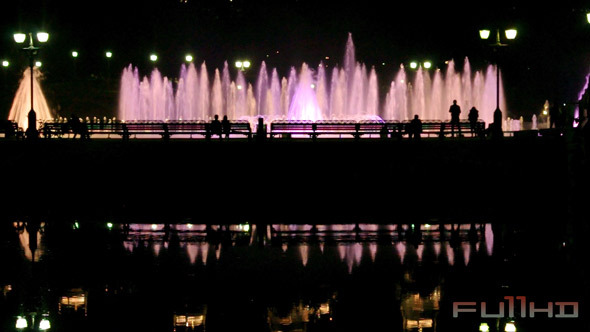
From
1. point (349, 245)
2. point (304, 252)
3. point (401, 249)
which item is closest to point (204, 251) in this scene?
point (304, 252)

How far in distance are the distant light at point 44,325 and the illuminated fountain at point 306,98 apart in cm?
3995

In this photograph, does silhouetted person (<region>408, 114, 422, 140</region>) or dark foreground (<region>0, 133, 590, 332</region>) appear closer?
dark foreground (<region>0, 133, 590, 332</region>)

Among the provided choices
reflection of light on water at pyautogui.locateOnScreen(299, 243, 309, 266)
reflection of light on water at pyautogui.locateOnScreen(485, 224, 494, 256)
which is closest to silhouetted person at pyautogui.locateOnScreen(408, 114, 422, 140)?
reflection of light on water at pyautogui.locateOnScreen(485, 224, 494, 256)

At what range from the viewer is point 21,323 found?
11.2 meters

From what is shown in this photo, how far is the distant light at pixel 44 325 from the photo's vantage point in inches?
433

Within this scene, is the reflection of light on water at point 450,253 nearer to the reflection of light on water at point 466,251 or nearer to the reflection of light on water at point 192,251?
the reflection of light on water at point 466,251

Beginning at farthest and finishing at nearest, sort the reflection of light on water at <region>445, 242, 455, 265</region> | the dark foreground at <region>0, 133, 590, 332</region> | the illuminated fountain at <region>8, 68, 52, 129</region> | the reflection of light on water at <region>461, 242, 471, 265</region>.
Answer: the illuminated fountain at <region>8, 68, 52, 129</region>, the reflection of light on water at <region>461, 242, 471, 265</region>, the reflection of light on water at <region>445, 242, 455, 265</region>, the dark foreground at <region>0, 133, 590, 332</region>

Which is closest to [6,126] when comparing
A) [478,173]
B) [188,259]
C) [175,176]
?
[175,176]

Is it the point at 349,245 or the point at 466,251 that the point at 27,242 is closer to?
the point at 349,245

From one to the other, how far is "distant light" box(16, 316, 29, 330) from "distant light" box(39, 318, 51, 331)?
0.17 m

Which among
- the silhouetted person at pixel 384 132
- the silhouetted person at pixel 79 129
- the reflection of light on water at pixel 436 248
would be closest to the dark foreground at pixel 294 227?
the reflection of light on water at pixel 436 248

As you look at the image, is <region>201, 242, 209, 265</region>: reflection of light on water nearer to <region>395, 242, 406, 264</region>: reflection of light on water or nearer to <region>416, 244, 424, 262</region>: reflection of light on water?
<region>395, 242, 406, 264</region>: reflection of light on water

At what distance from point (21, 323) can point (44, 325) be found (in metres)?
0.29

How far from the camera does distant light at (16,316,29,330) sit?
11.0 m
